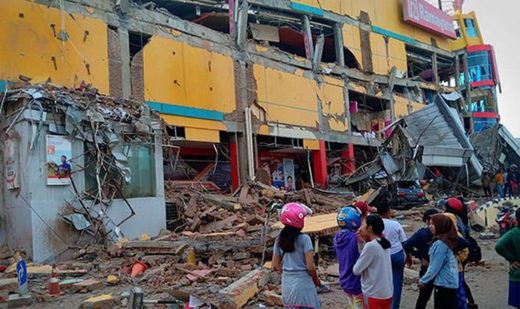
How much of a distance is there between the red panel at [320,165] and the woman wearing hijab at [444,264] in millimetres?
22862

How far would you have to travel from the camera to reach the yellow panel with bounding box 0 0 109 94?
1471 cm

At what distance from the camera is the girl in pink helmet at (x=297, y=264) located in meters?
3.94

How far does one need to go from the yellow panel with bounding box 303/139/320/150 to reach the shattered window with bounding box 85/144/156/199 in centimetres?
1537

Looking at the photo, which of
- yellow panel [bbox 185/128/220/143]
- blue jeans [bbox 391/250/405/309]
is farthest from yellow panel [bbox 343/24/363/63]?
blue jeans [bbox 391/250/405/309]

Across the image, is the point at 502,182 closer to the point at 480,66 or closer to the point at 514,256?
the point at 514,256

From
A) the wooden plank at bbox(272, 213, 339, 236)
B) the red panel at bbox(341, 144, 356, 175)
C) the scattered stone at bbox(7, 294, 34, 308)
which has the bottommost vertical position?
the scattered stone at bbox(7, 294, 34, 308)

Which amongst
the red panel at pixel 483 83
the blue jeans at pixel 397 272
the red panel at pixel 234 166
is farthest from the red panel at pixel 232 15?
the red panel at pixel 483 83

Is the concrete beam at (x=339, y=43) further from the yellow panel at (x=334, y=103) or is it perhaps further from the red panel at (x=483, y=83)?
the red panel at (x=483, y=83)

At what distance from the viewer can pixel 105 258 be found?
9398mm

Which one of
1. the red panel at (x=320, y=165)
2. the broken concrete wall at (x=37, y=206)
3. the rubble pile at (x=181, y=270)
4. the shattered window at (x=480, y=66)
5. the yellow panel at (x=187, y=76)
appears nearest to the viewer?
the rubble pile at (x=181, y=270)

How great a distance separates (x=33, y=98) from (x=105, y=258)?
3632mm

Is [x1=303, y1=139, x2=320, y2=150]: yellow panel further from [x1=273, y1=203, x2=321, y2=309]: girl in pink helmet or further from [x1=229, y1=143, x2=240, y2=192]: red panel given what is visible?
[x1=273, y1=203, x2=321, y2=309]: girl in pink helmet

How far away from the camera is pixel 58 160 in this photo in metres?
9.74

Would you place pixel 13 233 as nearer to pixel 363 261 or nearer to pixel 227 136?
pixel 363 261
